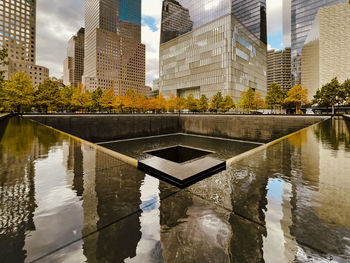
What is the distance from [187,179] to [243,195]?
0.86 metres

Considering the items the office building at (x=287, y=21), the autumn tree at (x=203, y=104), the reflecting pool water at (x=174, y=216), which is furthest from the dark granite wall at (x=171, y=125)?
the office building at (x=287, y=21)

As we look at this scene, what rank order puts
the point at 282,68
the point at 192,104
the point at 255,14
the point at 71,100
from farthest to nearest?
the point at 282,68
the point at 255,14
the point at 192,104
the point at 71,100

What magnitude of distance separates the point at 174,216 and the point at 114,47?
6969 inches

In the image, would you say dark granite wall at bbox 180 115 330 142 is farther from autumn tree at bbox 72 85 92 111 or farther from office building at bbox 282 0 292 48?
office building at bbox 282 0 292 48

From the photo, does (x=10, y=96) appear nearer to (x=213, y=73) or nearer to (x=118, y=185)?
(x=118, y=185)

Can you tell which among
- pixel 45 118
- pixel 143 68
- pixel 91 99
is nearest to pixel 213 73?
pixel 91 99

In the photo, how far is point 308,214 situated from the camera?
1990 mm

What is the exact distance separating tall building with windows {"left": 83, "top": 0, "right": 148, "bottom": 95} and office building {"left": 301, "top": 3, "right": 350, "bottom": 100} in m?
133

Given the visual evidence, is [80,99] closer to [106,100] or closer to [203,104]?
[106,100]

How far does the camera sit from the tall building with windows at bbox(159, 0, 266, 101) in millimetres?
68706

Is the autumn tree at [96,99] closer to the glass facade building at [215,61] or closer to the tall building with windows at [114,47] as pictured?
the glass facade building at [215,61]

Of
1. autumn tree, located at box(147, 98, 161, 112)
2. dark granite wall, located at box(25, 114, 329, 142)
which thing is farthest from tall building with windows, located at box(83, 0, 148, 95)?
dark granite wall, located at box(25, 114, 329, 142)

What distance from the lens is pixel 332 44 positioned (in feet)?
239

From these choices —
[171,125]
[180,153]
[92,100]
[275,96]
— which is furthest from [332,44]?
[92,100]
